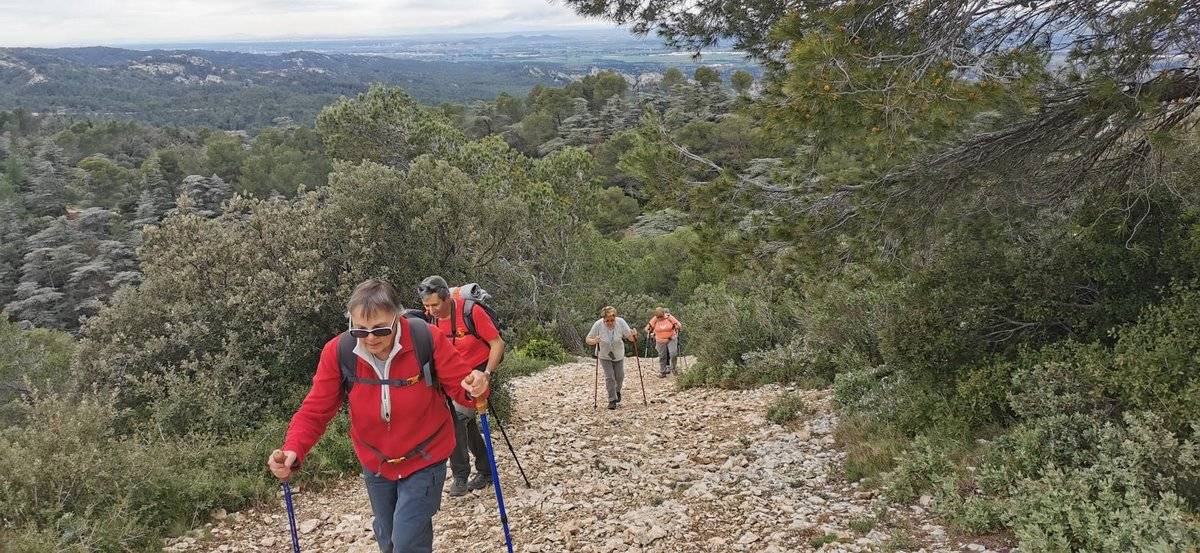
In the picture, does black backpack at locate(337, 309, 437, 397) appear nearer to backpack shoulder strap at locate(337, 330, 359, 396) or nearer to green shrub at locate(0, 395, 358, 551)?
backpack shoulder strap at locate(337, 330, 359, 396)

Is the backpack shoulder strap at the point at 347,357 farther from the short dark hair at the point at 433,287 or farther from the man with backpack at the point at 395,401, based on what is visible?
the short dark hair at the point at 433,287

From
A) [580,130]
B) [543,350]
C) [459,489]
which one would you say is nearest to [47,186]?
[580,130]

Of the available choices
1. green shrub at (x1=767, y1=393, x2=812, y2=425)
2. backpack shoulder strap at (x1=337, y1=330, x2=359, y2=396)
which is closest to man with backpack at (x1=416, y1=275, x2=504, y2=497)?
backpack shoulder strap at (x1=337, y1=330, x2=359, y2=396)

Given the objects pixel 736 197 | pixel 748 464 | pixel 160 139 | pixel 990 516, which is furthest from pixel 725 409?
pixel 160 139

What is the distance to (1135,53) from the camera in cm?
419

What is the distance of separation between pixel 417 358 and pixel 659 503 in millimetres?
2993

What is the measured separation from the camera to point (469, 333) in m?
5.12

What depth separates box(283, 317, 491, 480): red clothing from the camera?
3258 millimetres

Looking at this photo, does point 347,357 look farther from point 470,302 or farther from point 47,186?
point 47,186

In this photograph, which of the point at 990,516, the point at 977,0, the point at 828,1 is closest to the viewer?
the point at 990,516

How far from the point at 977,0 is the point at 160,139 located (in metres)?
91.3

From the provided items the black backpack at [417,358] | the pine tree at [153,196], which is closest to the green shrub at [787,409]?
the black backpack at [417,358]

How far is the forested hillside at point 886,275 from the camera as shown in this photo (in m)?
4.23

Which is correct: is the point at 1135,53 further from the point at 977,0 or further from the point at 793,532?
the point at 793,532
